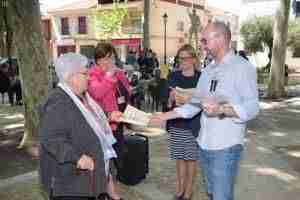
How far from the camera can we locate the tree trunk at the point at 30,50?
6.48 meters

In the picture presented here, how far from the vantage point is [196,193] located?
196 inches

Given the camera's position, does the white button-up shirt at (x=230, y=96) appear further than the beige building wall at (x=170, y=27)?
No

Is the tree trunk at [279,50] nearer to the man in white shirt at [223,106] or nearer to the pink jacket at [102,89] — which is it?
the pink jacket at [102,89]

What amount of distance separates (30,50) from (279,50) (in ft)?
30.8

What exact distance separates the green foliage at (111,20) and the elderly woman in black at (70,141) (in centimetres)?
3559

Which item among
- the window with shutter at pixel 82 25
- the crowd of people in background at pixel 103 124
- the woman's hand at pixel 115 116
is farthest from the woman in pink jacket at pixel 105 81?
the window with shutter at pixel 82 25

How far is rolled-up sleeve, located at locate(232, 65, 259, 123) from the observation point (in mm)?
2920

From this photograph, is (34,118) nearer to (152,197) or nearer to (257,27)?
(152,197)

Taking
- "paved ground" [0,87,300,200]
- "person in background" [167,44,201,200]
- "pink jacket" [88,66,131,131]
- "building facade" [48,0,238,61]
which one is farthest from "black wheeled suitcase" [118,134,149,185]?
"building facade" [48,0,238,61]

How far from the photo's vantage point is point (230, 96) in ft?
9.82

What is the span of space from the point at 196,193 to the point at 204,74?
212 centimetres

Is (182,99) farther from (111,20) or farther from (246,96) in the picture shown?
(111,20)

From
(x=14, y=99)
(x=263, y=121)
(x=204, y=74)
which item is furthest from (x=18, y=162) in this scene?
(x=14, y=99)

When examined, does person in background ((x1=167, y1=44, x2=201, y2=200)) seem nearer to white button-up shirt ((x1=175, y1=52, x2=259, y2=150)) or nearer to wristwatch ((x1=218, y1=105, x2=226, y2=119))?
white button-up shirt ((x1=175, y1=52, x2=259, y2=150))
